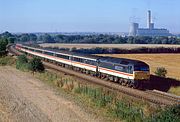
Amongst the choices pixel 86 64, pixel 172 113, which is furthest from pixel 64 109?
pixel 86 64

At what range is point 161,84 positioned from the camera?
39250mm

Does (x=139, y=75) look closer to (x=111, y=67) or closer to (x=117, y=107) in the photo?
(x=111, y=67)

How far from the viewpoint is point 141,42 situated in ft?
636

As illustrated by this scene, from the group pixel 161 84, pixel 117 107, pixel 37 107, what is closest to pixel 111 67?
pixel 161 84

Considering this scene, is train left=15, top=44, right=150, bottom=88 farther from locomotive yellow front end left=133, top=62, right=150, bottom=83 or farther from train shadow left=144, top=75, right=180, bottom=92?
train shadow left=144, top=75, right=180, bottom=92

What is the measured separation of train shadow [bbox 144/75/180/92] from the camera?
37500 millimetres

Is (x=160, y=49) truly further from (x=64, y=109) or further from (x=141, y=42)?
(x=64, y=109)

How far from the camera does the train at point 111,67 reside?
36.7m

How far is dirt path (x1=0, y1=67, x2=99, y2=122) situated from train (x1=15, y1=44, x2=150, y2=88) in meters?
7.94

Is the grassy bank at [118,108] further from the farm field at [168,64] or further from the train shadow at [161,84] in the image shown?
the farm field at [168,64]

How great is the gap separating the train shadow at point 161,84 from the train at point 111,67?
1673 mm

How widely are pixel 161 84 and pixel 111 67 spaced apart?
5.76 metres

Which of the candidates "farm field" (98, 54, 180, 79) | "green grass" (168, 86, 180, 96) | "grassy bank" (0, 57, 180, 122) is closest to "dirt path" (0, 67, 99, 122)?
"grassy bank" (0, 57, 180, 122)

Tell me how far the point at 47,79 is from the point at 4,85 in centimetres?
524
